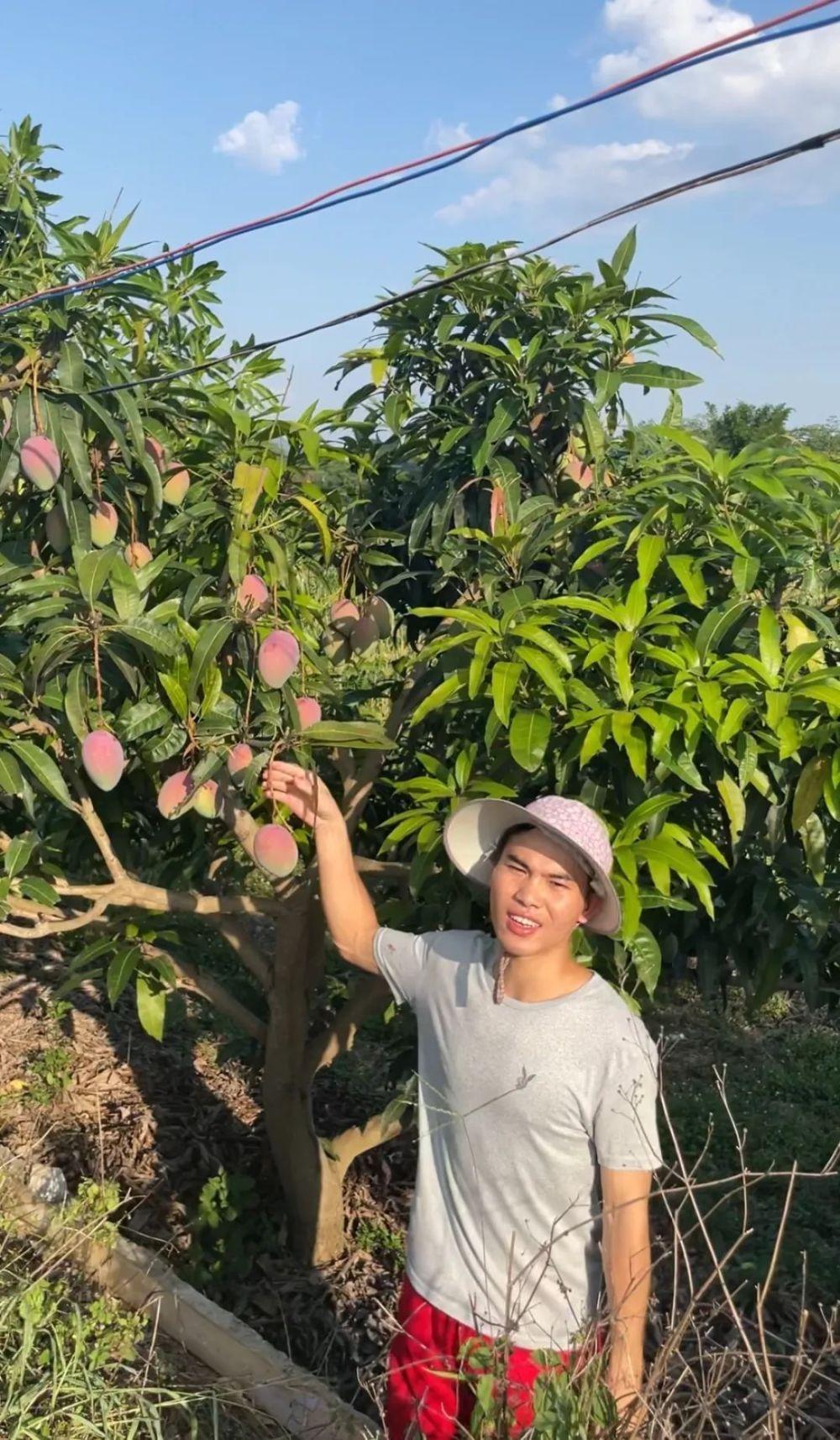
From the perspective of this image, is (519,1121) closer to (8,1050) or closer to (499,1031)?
(499,1031)

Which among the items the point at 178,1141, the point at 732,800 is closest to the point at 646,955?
the point at 732,800

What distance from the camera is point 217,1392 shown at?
2193 mm

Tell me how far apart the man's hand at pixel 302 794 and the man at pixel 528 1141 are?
1.04 ft

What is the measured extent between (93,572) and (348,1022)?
4.24 feet

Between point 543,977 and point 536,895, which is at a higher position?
point 536,895

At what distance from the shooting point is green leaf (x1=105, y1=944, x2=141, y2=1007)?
8.10 ft

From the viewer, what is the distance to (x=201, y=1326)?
2.40 meters

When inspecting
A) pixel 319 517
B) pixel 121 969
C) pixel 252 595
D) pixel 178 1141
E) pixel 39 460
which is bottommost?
pixel 178 1141

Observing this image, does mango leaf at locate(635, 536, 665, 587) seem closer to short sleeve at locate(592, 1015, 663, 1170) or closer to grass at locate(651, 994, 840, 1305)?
short sleeve at locate(592, 1015, 663, 1170)

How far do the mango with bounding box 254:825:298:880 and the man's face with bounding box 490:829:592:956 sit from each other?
0.56 metres

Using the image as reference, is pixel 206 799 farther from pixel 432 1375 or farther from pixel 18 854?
pixel 432 1375

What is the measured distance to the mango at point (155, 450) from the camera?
7.68ft

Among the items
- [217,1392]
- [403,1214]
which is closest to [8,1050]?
[403,1214]

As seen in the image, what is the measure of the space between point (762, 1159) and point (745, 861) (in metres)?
1.77
